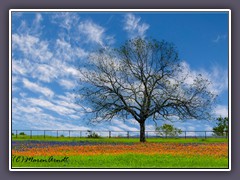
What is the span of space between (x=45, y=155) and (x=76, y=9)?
9.81 feet

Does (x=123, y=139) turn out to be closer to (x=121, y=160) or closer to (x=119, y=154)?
(x=119, y=154)

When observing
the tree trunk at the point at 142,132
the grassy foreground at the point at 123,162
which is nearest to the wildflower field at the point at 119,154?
the grassy foreground at the point at 123,162

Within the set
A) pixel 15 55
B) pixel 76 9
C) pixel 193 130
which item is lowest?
pixel 193 130

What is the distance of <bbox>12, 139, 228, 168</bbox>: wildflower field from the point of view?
1091 cm

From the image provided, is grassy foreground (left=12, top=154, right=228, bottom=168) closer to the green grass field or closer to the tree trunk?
the green grass field

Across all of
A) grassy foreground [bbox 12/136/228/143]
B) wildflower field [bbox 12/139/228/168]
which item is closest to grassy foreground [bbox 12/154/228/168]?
wildflower field [bbox 12/139/228/168]

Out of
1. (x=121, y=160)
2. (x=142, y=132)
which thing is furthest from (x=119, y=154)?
(x=142, y=132)

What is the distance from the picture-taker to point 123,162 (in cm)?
1099

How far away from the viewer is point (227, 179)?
10836 millimetres

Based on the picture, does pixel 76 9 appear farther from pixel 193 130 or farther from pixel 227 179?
pixel 227 179

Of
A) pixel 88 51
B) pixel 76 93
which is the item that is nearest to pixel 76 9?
pixel 88 51

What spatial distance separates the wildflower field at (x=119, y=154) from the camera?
1091 cm

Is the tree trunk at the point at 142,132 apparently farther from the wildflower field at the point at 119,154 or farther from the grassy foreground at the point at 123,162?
the grassy foreground at the point at 123,162

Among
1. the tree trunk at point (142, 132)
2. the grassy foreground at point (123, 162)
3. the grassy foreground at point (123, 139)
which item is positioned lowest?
the grassy foreground at point (123, 162)
